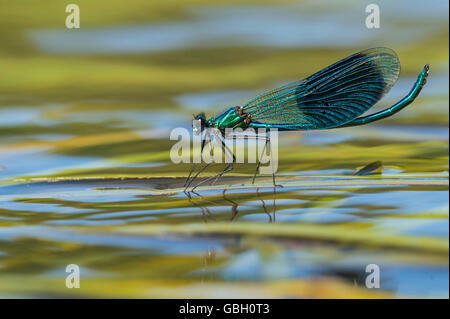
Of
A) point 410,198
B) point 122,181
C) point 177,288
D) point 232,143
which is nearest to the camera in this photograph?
point 177,288

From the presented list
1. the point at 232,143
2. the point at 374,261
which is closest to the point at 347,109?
the point at 232,143

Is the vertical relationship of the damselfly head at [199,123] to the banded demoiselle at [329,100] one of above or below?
below

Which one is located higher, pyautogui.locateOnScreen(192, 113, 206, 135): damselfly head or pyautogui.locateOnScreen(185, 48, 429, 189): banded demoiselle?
pyautogui.locateOnScreen(185, 48, 429, 189): banded demoiselle

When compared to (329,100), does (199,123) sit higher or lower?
lower

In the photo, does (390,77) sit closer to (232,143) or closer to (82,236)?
(232,143)

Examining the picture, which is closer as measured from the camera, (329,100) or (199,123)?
(199,123)
